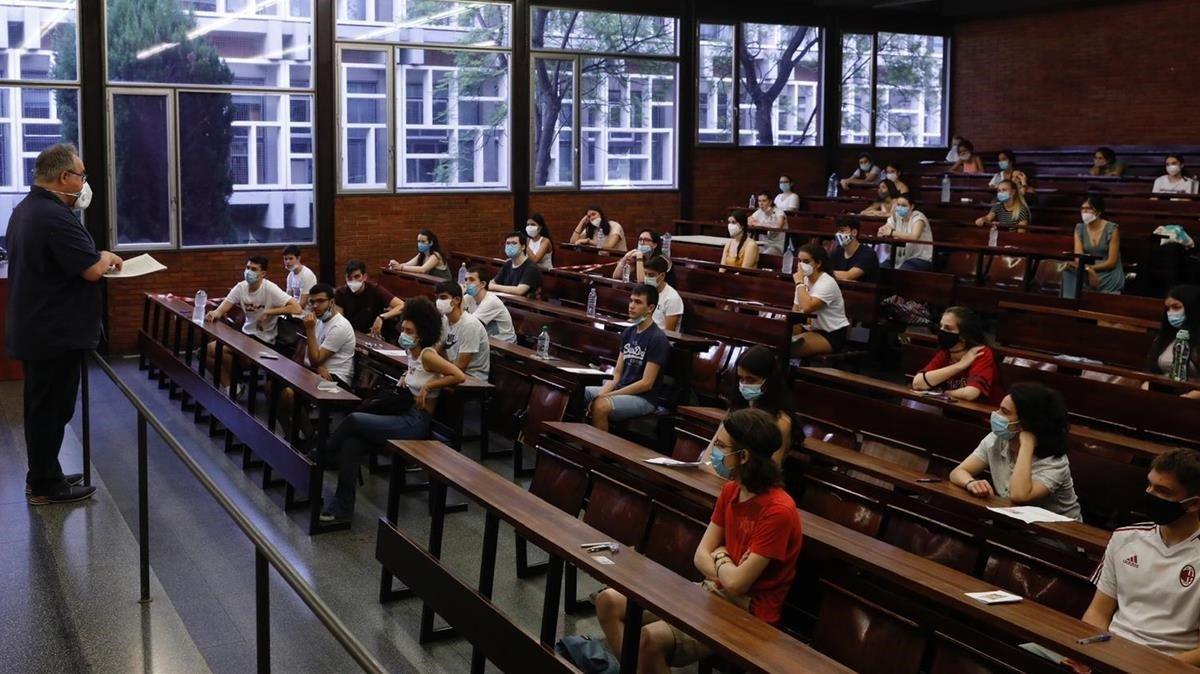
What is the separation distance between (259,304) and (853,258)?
18.8 ft

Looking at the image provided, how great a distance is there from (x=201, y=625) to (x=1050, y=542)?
3888 millimetres

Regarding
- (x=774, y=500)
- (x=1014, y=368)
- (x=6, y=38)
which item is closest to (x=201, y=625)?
(x=774, y=500)

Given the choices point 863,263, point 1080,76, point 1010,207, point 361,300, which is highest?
point 1080,76

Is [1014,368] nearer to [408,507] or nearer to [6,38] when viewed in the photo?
[408,507]

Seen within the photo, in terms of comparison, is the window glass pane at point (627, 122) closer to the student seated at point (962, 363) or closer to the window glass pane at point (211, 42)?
the window glass pane at point (211, 42)

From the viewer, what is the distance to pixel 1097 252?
1154 cm

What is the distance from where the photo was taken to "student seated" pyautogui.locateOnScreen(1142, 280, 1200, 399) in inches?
302

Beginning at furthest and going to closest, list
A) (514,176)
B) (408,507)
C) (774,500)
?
(514,176) → (408,507) → (774,500)

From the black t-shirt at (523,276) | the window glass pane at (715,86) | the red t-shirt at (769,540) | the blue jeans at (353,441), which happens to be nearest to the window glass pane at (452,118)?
the window glass pane at (715,86)

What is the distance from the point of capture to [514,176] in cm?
1590

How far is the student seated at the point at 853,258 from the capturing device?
11.6 metres

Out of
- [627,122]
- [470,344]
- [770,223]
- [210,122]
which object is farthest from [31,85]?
[770,223]

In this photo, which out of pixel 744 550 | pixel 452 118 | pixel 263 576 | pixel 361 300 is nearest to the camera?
pixel 263 576

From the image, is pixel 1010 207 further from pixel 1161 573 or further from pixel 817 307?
pixel 1161 573
